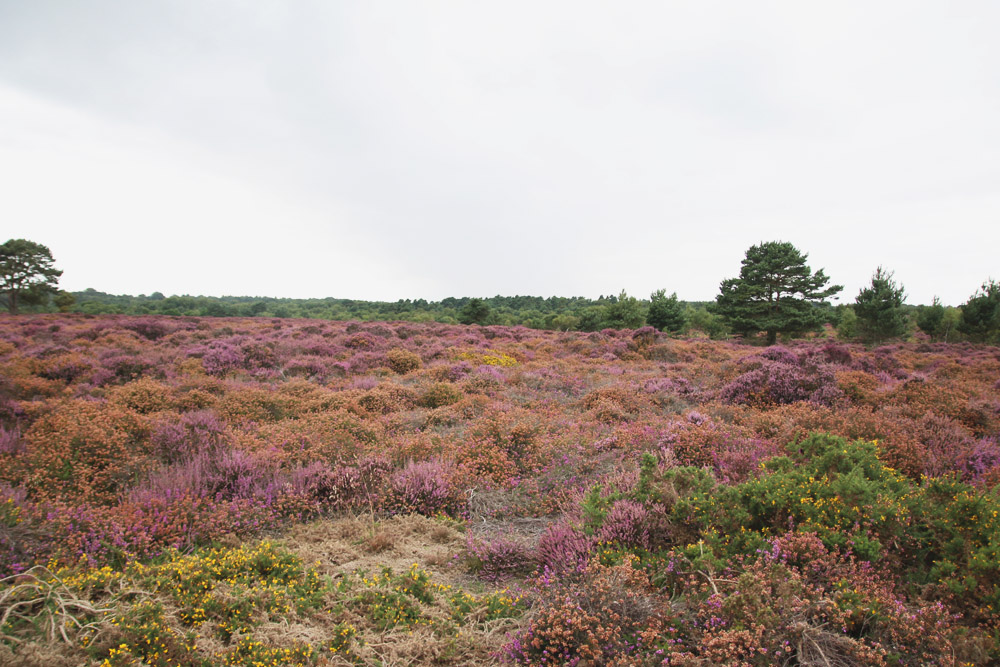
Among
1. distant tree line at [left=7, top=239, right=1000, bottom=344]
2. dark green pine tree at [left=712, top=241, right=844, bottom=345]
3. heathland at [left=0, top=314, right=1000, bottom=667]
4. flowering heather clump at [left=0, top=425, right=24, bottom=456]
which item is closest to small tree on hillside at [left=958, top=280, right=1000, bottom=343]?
distant tree line at [left=7, top=239, right=1000, bottom=344]

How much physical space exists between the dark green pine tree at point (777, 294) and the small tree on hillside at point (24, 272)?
59.3 metres

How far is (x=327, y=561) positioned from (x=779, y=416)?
718 centimetres

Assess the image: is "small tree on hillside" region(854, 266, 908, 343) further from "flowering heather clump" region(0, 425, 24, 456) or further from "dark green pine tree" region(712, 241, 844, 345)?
"flowering heather clump" region(0, 425, 24, 456)

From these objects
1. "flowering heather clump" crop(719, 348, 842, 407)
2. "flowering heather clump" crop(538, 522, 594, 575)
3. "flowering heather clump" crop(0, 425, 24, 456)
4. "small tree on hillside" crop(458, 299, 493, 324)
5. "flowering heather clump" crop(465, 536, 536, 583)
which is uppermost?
"small tree on hillside" crop(458, 299, 493, 324)

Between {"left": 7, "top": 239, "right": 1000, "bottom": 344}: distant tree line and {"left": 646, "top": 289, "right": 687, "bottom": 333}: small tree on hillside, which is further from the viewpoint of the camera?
{"left": 646, "top": 289, "right": 687, "bottom": 333}: small tree on hillside

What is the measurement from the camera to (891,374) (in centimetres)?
1140

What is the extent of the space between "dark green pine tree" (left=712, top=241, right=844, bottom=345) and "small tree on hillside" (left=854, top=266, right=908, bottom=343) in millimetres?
Result: 5623

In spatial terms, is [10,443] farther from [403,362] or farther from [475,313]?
[475,313]

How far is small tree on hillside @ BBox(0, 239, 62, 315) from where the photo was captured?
114 ft

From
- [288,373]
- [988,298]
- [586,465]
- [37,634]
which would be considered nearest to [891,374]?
[586,465]

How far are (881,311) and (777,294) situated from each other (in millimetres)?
9122

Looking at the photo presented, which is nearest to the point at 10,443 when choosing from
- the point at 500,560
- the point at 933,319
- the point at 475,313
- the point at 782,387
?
the point at 500,560

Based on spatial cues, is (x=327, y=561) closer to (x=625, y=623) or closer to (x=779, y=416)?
(x=625, y=623)

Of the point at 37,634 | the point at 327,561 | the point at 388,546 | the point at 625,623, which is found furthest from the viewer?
the point at 388,546
